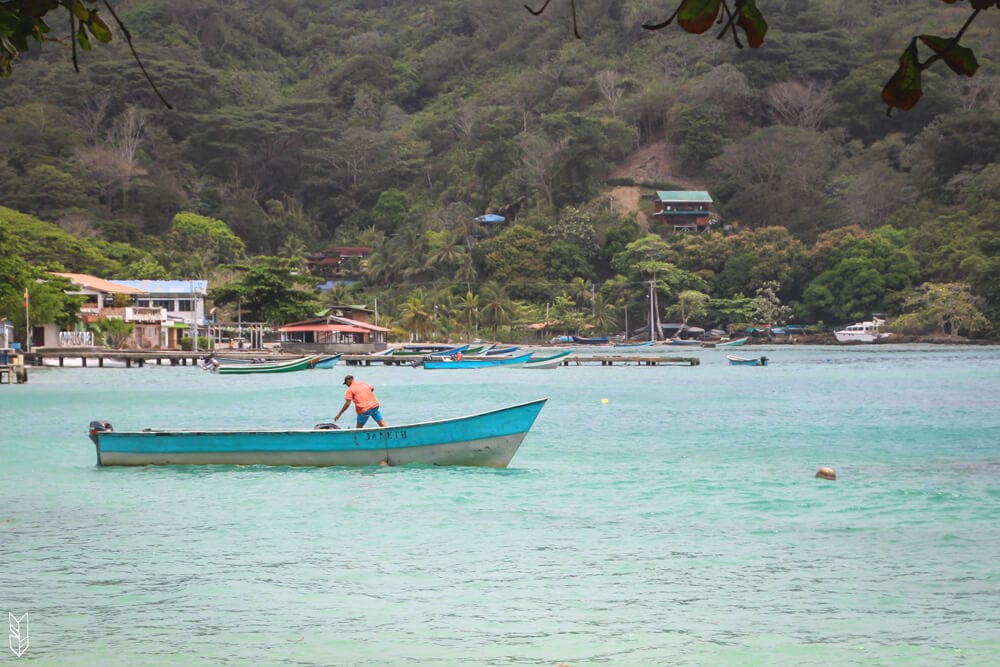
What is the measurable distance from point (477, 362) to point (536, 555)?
53.4 metres

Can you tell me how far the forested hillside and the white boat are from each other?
1.15 metres

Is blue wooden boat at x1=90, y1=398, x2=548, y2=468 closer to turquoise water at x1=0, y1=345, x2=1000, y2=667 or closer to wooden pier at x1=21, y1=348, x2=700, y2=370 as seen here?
turquoise water at x1=0, y1=345, x2=1000, y2=667

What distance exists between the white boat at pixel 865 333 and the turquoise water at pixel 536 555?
78.3m

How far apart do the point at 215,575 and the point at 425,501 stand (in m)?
5.15

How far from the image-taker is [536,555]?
45.2 feet

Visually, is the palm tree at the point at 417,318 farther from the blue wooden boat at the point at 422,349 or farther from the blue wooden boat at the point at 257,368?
the blue wooden boat at the point at 257,368

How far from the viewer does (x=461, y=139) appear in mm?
144625

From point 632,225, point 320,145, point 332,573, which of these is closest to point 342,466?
point 332,573

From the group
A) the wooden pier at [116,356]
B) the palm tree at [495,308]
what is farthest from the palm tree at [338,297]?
the wooden pier at [116,356]

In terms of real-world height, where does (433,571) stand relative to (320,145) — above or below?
below

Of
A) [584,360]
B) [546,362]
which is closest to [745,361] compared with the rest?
[584,360]

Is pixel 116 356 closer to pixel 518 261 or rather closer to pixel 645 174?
pixel 518 261

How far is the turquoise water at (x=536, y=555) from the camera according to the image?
10.2m

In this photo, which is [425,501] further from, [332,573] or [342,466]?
[332,573]
